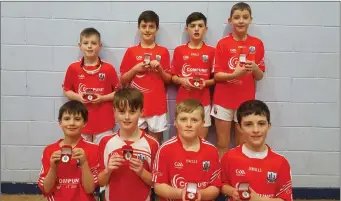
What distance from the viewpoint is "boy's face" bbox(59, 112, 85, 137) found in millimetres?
2469

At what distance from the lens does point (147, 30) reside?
323 cm

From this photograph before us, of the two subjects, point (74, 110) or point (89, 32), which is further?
point (89, 32)

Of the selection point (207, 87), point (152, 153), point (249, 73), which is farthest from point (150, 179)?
point (249, 73)

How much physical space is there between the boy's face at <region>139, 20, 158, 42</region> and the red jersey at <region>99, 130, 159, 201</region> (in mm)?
1113

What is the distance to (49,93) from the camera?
11.5ft

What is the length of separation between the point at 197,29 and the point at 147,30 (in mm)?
450

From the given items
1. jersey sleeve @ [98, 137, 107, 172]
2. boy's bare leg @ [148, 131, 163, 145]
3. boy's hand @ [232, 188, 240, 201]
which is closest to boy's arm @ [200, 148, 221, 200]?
boy's hand @ [232, 188, 240, 201]

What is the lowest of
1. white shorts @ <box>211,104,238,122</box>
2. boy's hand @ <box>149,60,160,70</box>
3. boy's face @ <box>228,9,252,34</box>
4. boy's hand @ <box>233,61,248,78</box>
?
white shorts @ <box>211,104,238,122</box>

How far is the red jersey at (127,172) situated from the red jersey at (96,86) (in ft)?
2.53

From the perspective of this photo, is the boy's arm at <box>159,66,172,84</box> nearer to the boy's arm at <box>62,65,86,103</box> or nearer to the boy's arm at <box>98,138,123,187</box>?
the boy's arm at <box>62,65,86,103</box>

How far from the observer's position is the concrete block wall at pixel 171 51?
3391 mm

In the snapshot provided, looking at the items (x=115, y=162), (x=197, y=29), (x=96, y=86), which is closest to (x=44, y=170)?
(x=115, y=162)

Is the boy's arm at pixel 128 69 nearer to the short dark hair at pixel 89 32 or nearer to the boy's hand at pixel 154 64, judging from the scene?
the boy's hand at pixel 154 64

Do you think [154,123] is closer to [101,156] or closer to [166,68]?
[166,68]
